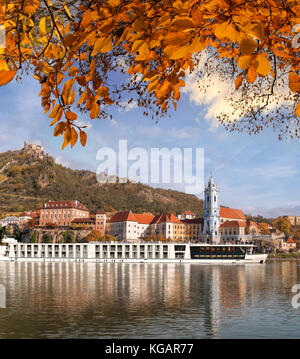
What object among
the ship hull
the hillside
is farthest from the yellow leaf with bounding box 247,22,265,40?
the hillside

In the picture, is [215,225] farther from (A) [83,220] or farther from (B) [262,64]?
(B) [262,64]

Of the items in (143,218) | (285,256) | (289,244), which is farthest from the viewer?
(143,218)

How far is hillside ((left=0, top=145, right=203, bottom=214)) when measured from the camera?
4510 inches

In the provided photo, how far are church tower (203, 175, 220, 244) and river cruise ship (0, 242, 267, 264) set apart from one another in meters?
13.3

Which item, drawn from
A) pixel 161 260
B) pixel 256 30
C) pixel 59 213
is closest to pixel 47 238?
pixel 59 213

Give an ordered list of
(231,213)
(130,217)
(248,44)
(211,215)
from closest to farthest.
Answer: (248,44) → (130,217) → (211,215) → (231,213)

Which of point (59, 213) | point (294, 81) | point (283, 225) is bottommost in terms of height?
point (283, 225)

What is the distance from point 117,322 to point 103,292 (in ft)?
32.8

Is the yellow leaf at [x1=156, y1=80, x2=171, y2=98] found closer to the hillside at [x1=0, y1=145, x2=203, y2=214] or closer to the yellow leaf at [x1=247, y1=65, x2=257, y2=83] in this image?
the yellow leaf at [x1=247, y1=65, x2=257, y2=83]

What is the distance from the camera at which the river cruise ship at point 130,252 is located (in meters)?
68.4

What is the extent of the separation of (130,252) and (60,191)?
5443 centimetres

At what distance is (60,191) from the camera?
119125mm

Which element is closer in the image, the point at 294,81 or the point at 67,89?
the point at 294,81

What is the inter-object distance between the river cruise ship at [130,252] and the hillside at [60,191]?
1334 inches
